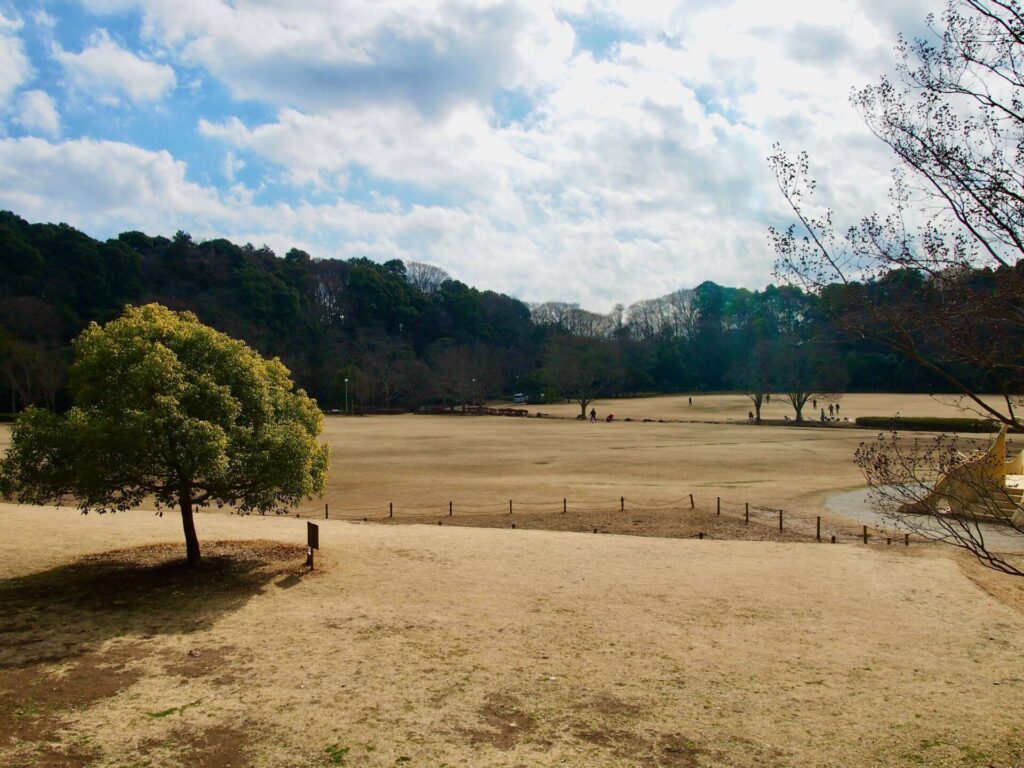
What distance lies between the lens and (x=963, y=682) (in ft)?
30.1

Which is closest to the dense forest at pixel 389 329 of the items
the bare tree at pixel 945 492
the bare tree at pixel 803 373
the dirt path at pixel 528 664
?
the bare tree at pixel 803 373

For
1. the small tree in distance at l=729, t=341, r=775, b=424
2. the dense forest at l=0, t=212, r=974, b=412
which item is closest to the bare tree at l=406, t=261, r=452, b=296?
the dense forest at l=0, t=212, r=974, b=412

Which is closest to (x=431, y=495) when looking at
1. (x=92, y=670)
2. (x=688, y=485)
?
(x=688, y=485)

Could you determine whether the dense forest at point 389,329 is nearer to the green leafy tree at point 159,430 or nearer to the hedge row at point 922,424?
the hedge row at point 922,424

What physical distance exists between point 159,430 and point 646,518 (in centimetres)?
1451

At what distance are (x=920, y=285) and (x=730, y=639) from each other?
609 centimetres

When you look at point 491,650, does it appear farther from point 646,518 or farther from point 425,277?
point 425,277

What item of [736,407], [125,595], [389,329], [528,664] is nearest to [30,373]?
[389,329]

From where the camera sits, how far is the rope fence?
19906 millimetres

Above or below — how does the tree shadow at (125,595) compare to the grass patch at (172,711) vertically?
above

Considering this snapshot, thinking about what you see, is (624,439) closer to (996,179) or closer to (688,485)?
(688,485)

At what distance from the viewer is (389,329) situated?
110m

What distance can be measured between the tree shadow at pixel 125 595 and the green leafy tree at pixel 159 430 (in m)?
1.20

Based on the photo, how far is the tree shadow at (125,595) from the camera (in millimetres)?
9641
